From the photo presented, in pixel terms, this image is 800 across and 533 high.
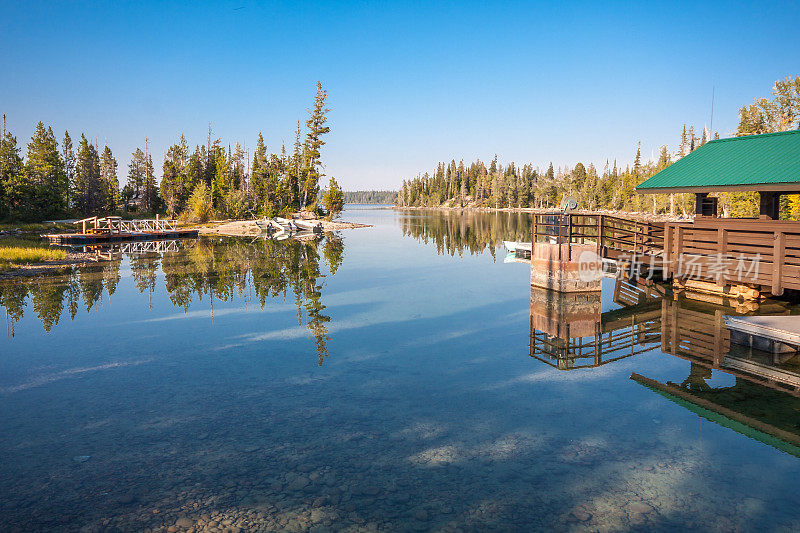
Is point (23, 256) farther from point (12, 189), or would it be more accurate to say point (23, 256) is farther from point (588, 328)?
point (12, 189)

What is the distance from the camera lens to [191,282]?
27.1 meters

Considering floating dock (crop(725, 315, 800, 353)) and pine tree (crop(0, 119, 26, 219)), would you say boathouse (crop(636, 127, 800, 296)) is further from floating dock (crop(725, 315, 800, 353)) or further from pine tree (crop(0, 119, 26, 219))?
pine tree (crop(0, 119, 26, 219))

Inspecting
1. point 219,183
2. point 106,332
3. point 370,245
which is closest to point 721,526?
point 106,332

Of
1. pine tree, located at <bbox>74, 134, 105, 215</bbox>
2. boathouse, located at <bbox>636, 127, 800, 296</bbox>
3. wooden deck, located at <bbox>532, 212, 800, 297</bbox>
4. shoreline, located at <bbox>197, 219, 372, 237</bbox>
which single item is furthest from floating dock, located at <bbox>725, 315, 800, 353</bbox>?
pine tree, located at <bbox>74, 134, 105, 215</bbox>

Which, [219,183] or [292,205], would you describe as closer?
[219,183]

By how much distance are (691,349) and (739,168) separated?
11650mm

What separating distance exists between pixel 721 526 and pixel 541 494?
7.55ft

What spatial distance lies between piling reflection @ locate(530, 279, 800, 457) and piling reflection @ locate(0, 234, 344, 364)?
814cm

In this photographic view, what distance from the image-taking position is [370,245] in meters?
53.0

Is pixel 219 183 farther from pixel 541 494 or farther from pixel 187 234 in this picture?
pixel 541 494

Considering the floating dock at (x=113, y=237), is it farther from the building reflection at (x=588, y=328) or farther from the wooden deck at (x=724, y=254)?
the building reflection at (x=588, y=328)

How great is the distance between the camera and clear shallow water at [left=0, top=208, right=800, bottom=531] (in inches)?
272

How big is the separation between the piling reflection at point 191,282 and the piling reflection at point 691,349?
814 centimetres

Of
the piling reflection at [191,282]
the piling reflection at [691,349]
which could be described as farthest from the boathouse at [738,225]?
the piling reflection at [191,282]
